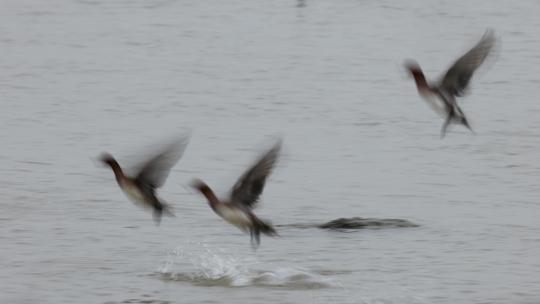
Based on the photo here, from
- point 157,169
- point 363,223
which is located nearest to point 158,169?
point 157,169

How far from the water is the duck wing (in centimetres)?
92

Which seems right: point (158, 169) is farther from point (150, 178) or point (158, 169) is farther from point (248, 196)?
point (248, 196)

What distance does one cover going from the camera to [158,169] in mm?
10461

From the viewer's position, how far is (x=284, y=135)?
16922 mm

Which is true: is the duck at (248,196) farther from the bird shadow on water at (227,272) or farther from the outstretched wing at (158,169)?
the bird shadow on water at (227,272)

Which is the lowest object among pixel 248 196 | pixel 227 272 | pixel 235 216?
pixel 227 272

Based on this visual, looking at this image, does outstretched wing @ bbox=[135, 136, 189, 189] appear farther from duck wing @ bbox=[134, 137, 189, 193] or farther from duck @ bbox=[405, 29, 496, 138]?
duck @ bbox=[405, 29, 496, 138]

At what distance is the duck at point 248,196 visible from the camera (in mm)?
10016

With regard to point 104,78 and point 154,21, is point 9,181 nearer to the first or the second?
point 104,78

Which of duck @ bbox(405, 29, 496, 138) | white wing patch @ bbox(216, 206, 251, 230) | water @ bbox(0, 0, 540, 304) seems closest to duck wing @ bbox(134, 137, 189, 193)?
white wing patch @ bbox(216, 206, 251, 230)

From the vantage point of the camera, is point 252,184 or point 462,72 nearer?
point 252,184

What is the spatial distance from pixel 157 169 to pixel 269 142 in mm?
5923

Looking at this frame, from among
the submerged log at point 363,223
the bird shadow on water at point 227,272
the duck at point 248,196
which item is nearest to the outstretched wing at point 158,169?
the duck at point 248,196

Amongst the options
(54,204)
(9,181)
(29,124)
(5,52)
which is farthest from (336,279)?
(5,52)
